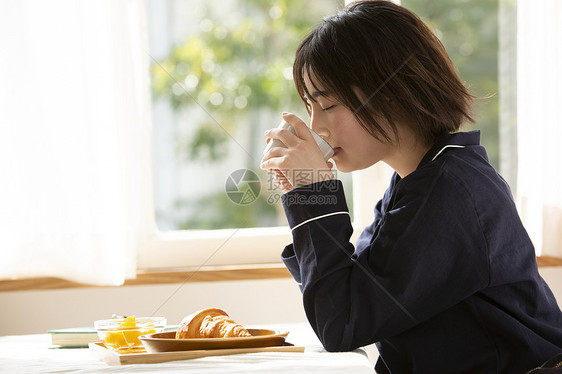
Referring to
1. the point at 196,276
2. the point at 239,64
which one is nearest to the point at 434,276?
the point at 196,276

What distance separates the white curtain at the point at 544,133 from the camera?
1.77 meters

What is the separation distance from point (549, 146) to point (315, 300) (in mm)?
1162

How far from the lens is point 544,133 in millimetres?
1785

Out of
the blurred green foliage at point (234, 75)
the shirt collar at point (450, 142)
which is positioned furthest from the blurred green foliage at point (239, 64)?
the shirt collar at point (450, 142)

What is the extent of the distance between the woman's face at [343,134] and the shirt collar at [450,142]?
86 mm

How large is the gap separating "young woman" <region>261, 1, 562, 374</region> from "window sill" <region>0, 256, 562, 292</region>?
0.71 metres

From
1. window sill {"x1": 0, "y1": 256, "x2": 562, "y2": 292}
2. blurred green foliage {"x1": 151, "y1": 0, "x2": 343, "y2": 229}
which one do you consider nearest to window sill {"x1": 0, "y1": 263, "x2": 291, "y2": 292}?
window sill {"x1": 0, "y1": 256, "x2": 562, "y2": 292}

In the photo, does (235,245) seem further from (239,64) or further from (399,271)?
(399,271)

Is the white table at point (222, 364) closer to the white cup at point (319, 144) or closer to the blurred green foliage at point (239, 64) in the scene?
the white cup at point (319, 144)

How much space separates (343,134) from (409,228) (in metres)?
0.24

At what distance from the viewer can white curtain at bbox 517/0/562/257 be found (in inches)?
69.6

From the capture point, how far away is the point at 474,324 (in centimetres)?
88

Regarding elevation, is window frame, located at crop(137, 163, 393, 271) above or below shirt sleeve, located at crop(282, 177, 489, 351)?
below

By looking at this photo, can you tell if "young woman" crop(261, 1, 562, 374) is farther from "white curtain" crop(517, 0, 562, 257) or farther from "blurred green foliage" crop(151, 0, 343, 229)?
"blurred green foliage" crop(151, 0, 343, 229)
